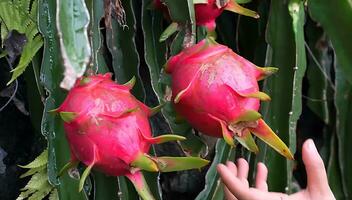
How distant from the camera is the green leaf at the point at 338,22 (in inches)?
45.2

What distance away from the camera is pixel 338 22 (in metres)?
1.17

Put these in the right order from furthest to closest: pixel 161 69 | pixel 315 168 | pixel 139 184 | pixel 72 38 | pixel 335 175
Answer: pixel 335 175 < pixel 161 69 < pixel 315 168 < pixel 139 184 < pixel 72 38

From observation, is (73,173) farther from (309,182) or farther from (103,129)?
(309,182)

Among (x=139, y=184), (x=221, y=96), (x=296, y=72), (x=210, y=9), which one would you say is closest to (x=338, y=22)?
(x=296, y=72)

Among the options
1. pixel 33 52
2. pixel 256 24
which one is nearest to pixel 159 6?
pixel 33 52

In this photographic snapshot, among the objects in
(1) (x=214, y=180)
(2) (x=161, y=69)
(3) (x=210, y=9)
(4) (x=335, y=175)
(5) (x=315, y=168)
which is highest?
(3) (x=210, y=9)

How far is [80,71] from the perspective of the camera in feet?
2.29

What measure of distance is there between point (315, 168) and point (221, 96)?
21 cm

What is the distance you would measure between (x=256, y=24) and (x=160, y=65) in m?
0.39

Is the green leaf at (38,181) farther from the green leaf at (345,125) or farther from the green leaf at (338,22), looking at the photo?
the green leaf at (345,125)

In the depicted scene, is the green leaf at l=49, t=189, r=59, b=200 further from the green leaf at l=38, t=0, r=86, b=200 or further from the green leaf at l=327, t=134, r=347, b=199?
the green leaf at l=327, t=134, r=347, b=199

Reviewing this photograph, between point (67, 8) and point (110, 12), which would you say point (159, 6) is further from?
point (67, 8)

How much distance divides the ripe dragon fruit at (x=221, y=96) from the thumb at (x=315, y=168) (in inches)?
4.2

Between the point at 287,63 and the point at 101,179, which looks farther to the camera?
the point at 287,63
